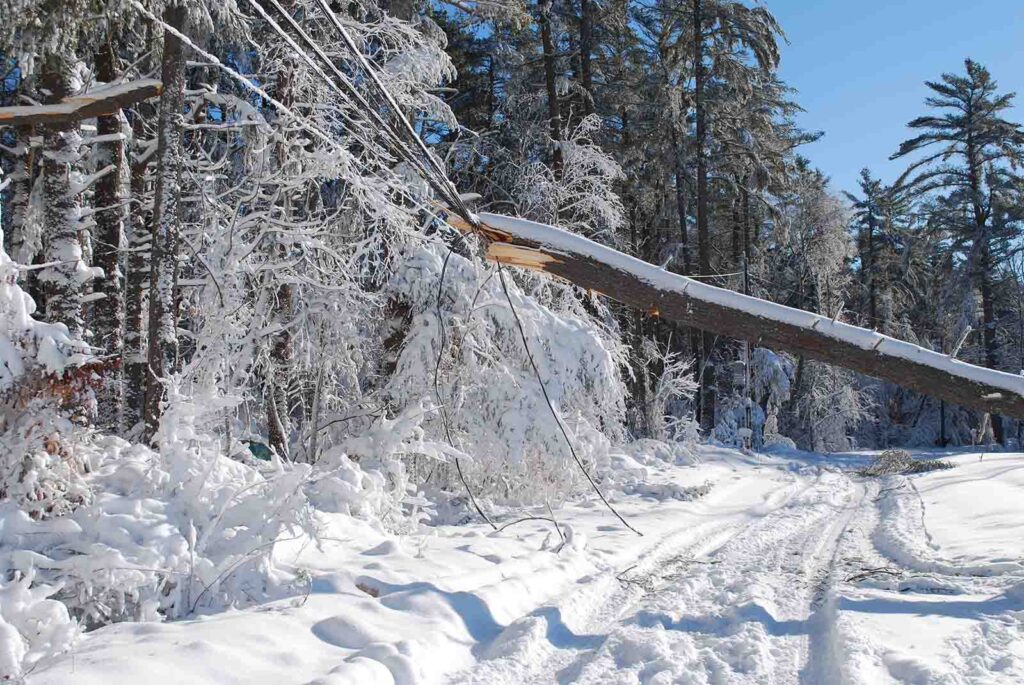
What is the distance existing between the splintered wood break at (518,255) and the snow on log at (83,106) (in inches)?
159

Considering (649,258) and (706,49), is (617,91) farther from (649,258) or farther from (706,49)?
(649,258)

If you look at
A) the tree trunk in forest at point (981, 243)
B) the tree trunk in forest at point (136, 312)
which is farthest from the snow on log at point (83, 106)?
the tree trunk in forest at point (981, 243)

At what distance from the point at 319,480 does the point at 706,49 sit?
2042 cm

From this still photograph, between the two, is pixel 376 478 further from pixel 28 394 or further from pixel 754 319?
pixel 754 319

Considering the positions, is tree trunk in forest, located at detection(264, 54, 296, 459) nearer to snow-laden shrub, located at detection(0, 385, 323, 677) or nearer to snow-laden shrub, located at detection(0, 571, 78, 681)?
snow-laden shrub, located at detection(0, 385, 323, 677)

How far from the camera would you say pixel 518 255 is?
235 inches

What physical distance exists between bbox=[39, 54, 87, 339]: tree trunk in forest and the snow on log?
328 mm

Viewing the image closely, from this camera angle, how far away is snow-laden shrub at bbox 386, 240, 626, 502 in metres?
10.1

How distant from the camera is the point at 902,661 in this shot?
3.78m

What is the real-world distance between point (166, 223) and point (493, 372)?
474cm

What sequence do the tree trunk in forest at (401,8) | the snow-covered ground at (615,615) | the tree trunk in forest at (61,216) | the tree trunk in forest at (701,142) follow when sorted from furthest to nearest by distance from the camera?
the tree trunk in forest at (701,142), the tree trunk in forest at (401,8), the tree trunk in forest at (61,216), the snow-covered ground at (615,615)

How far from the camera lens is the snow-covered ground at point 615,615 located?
3.65 m

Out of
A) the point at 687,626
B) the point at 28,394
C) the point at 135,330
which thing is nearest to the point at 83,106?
the point at 135,330

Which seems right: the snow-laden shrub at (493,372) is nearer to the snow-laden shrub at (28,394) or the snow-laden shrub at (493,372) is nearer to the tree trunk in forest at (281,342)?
the tree trunk in forest at (281,342)
